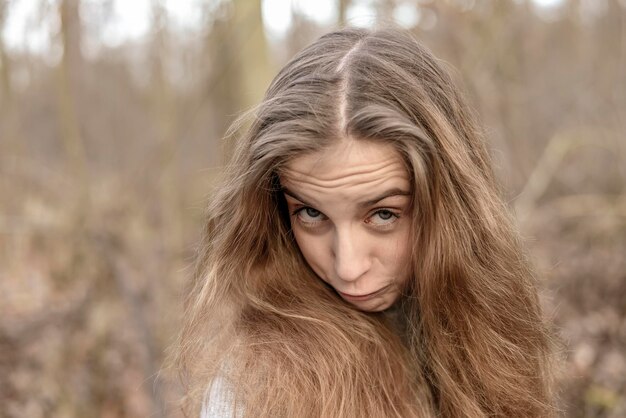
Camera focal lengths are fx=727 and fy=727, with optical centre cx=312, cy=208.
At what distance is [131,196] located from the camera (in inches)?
208

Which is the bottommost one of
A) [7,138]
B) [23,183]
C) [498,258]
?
[23,183]

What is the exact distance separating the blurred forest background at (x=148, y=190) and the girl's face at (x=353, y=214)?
624 millimetres

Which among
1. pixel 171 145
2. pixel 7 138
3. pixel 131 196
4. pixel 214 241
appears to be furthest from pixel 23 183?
pixel 214 241

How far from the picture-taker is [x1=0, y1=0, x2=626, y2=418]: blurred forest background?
170 inches

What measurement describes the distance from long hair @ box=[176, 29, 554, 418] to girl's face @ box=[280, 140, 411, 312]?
0.03 m

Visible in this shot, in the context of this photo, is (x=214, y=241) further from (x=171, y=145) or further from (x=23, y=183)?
(x=23, y=183)

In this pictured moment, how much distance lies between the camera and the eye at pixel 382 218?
1.70 meters

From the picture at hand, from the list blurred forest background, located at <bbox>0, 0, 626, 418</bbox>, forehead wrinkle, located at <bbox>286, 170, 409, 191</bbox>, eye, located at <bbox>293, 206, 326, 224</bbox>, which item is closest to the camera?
forehead wrinkle, located at <bbox>286, 170, 409, 191</bbox>

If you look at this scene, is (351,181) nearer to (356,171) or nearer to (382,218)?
(356,171)

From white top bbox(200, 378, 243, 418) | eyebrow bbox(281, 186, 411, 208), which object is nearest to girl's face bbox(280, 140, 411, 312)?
eyebrow bbox(281, 186, 411, 208)

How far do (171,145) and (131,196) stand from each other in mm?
734

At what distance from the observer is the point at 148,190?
5.18 m

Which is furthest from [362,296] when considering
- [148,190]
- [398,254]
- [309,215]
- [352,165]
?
[148,190]

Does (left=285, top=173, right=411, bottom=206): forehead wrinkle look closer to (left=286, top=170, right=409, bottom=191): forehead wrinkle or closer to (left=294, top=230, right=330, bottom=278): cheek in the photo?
(left=286, top=170, right=409, bottom=191): forehead wrinkle
